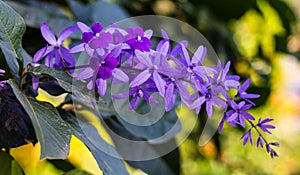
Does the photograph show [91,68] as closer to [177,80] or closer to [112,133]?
[177,80]

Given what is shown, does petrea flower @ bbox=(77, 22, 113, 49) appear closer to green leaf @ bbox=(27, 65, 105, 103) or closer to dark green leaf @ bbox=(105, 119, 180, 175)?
green leaf @ bbox=(27, 65, 105, 103)

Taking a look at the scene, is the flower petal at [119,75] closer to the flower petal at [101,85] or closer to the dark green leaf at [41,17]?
the flower petal at [101,85]

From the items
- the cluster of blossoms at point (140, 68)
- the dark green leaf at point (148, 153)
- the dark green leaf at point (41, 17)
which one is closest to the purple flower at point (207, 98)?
the cluster of blossoms at point (140, 68)

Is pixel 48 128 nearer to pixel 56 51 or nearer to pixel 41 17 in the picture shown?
pixel 56 51

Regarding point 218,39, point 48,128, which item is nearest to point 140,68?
point 48,128

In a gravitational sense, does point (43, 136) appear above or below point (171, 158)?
above

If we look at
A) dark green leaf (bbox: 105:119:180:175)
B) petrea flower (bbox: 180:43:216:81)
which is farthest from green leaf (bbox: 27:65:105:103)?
dark green leaf (bbox: 105:119:180:175)

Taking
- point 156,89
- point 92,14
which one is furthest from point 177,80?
point 92,14
